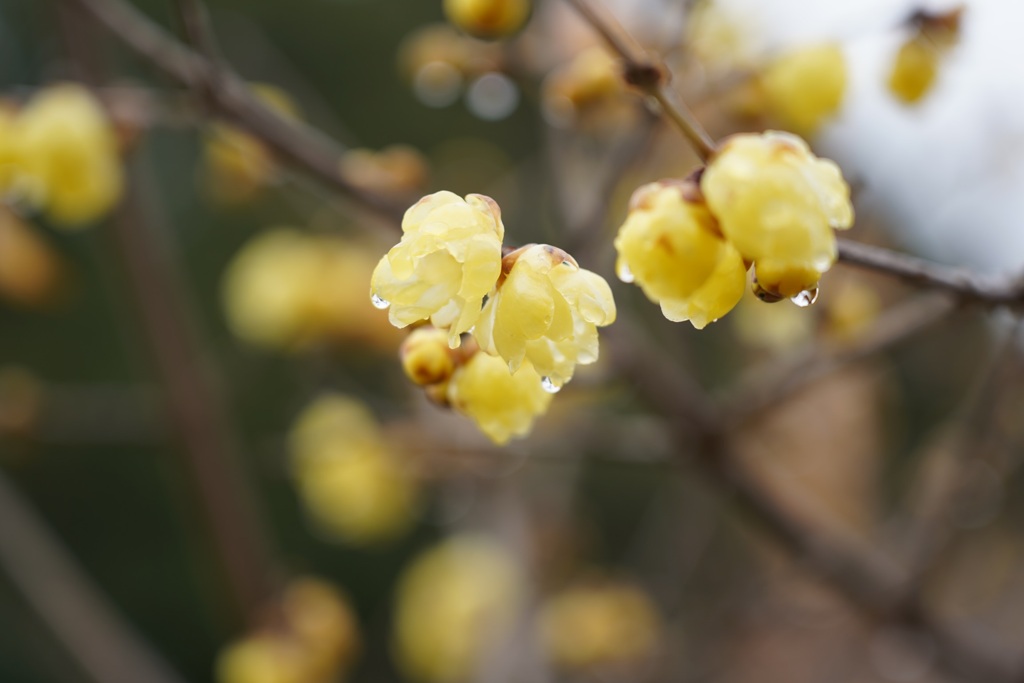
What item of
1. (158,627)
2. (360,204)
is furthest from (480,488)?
(158,627)

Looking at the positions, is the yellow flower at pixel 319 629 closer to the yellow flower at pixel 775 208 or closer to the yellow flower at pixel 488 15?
the yellow flower at pixel 488 15

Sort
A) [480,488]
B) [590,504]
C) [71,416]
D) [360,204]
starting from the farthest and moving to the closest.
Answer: [590,504]
[71,416]
[480,488]
[360,204]

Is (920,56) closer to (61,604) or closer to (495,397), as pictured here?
(495,397)

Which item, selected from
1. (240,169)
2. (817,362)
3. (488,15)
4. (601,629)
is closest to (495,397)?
(488,15)

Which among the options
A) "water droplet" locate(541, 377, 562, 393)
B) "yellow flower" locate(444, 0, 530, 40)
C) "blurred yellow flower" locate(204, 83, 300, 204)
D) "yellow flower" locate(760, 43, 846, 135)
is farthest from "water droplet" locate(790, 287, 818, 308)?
"blurred yellow flower" locate(204, 83, 300, 204)

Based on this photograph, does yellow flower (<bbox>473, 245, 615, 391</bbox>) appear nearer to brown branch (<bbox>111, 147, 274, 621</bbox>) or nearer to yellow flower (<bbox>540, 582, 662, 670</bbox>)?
brown branch (<bbox>111, 147, 274, 621</bbox>)

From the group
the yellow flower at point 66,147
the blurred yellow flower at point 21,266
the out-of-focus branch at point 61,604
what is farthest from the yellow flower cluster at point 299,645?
the blurred yellow flower at point 21,266

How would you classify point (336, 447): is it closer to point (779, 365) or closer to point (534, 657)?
point (534, 657)
